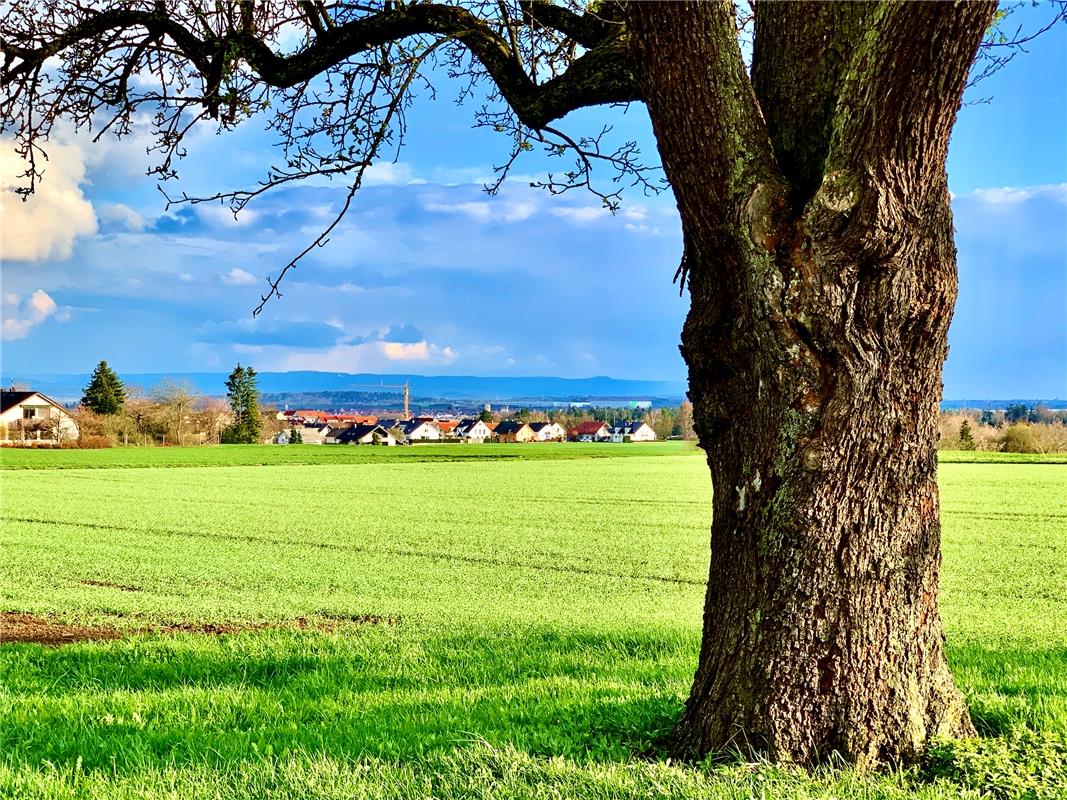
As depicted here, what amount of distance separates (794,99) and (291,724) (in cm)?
443

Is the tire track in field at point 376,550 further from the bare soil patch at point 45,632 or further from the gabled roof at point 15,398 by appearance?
the gabled roof at point 15,398

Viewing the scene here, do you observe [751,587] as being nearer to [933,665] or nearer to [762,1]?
[933,665]

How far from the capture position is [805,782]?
3.70 metres

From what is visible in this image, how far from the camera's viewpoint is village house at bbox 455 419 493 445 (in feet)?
310

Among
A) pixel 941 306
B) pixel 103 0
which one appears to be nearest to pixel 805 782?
pixel 941 306

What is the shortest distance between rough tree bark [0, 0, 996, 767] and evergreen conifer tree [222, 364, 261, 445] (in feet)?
262

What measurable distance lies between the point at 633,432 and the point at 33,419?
5816 centimetres

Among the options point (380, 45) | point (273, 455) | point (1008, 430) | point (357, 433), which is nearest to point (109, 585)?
point (380, 45)

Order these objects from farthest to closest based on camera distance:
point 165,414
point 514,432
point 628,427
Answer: point 628,427, point 514,432, point 165,414

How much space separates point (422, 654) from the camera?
7.77 m

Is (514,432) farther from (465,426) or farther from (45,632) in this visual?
(45,632)

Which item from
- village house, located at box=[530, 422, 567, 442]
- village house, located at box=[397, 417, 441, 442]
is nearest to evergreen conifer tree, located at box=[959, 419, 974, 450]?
village house, located at box=[530, 422, 567, 442]

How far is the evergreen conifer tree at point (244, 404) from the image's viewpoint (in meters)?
80.3

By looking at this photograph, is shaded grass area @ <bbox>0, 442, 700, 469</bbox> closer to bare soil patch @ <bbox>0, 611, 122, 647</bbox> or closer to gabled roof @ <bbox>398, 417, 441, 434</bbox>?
gabled roof @ <bbox>398, 417, 441, 434</bbox>
